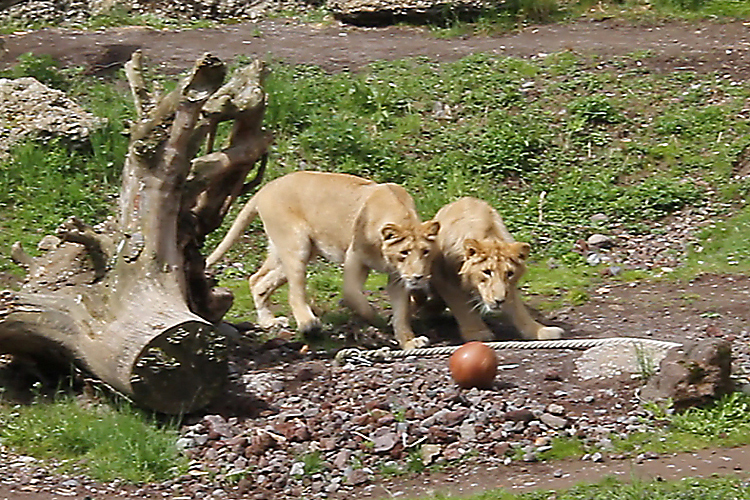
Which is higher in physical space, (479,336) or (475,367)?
(475,367)

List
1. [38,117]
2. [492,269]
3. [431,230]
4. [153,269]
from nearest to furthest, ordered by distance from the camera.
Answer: [153,269]
[492,269]
[431,230]
[38,117]

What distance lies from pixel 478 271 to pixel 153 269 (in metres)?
2.37

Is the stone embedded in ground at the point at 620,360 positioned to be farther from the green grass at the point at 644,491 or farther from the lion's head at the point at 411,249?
the green grass at the point at 644,491

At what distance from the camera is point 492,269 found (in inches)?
351

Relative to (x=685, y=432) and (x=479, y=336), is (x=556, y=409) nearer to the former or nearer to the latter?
(x=685, y=432)

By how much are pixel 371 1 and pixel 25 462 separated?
38.3 feet

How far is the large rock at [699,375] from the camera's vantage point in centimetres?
730

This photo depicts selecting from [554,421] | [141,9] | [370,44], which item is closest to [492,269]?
[554,421]

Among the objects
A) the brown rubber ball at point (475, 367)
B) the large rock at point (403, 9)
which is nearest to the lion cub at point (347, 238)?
the brown rubber ball at point (475, 367)

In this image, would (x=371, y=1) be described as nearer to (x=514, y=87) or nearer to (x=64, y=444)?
(x=514, y=87)

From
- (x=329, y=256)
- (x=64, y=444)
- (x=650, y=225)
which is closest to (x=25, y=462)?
(x=64, y=444)

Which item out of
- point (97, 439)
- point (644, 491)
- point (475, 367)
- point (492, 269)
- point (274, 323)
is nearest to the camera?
point (644, 491)

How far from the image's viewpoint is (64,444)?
24.2 ft

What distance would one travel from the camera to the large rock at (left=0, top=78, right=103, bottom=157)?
524 inches
